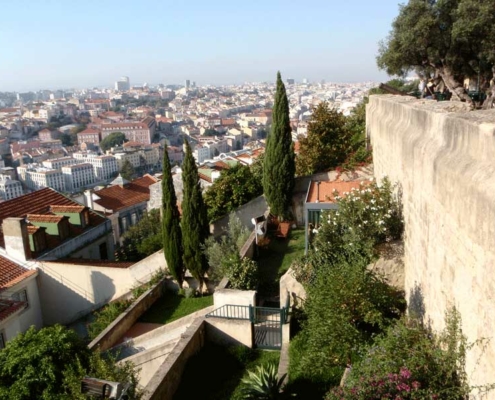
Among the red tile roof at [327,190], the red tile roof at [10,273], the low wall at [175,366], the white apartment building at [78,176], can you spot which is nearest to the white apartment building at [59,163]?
the white apartment building at [78,176]

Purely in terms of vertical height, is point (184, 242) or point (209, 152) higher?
point (184, 242)

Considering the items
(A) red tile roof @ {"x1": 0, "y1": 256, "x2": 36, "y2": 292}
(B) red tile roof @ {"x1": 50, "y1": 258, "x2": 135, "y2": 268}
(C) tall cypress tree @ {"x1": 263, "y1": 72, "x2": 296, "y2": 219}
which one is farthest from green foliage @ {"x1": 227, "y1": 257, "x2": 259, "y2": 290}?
(A) red tile roof @ {"x1": 0, "y1": 256, "x2": 36, "y2": 292}

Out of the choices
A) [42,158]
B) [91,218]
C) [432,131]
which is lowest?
[42,158]

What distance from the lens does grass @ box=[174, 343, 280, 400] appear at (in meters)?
8.41

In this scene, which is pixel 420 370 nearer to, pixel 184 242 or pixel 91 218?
pixel 184 242

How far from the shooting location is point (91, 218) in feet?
64.8

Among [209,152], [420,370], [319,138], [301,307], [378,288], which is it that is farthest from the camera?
[209,152]

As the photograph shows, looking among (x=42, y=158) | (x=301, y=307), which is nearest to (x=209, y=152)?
(x=42, y=158)

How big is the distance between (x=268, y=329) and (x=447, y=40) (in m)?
14.4

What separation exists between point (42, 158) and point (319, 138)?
14259cm

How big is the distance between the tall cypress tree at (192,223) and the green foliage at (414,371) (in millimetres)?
8535

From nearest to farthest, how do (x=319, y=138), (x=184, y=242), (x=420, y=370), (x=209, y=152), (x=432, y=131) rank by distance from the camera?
(x=420, y=370)
(x=432, y=131)
(x=184, y=242)
(x=319, y=138)
(x=209, y=152)

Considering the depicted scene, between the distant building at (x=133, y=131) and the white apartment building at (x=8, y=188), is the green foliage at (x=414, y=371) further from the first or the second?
the distant building at (x=133, y=131)

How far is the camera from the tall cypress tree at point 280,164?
16516 mm
